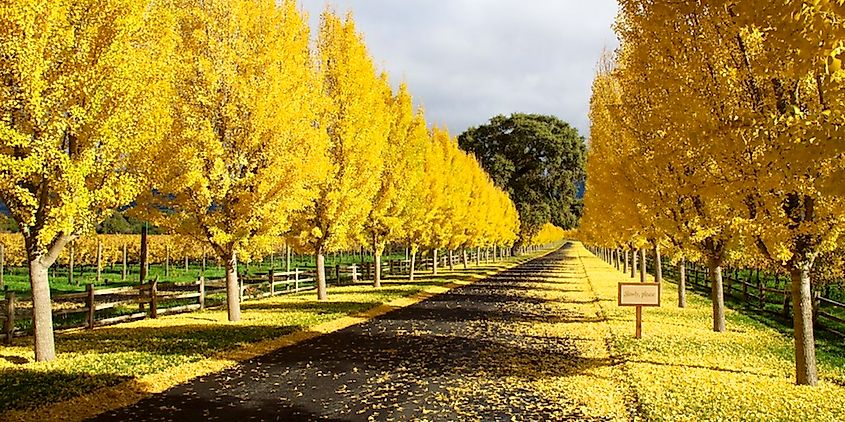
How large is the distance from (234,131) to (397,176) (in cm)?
1494

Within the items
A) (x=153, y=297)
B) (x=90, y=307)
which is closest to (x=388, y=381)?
(x=90, y=307)

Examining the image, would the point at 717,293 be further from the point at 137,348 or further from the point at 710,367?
the point at 137,348

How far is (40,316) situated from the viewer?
12109mm

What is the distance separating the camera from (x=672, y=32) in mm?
11844

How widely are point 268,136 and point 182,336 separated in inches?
240

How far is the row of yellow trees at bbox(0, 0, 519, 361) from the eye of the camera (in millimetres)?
11305

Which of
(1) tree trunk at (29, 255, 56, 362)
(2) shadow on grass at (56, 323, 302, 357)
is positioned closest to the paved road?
(2) shadow on grass at (56, 323, 302, 357)

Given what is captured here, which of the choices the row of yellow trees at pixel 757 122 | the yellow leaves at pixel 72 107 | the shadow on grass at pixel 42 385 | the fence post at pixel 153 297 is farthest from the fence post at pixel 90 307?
the row of yellow trees at pixel 757 122

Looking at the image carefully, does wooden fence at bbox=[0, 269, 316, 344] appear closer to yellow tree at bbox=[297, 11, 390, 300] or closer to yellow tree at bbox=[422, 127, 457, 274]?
yellow tree at bbox=[297, 11, 390, 300]

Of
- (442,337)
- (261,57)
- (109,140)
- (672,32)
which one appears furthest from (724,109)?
(261,57)

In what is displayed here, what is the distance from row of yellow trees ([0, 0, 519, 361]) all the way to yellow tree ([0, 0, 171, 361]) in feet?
0.09

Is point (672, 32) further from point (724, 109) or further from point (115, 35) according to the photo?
point (115, 35)

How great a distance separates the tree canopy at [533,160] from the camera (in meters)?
81.3

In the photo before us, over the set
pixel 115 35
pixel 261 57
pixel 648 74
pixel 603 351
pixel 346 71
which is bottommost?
pixel 603 351
